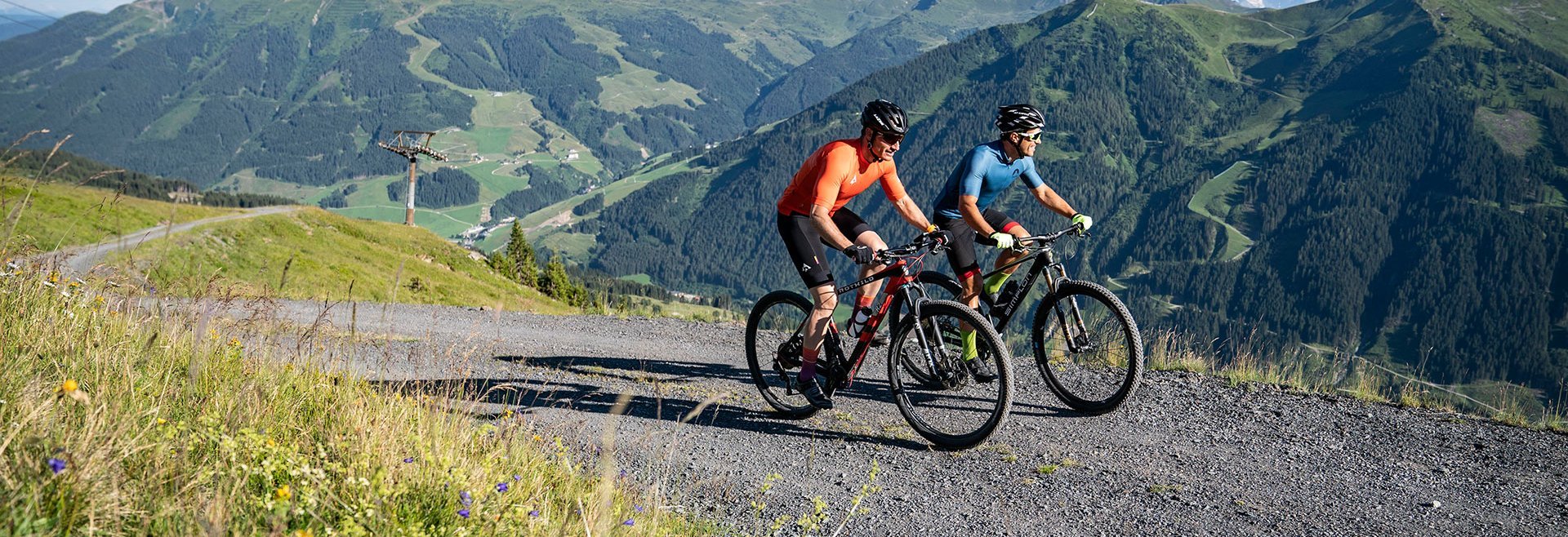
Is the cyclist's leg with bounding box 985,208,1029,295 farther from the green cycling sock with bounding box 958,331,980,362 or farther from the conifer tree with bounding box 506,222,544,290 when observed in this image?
the conifer tree with bounding box 506,222,544,290

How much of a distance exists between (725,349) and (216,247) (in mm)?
30300

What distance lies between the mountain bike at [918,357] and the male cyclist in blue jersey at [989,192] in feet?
2.61

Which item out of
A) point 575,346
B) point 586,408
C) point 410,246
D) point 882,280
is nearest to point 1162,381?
point 882,280

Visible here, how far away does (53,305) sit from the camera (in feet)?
17.5

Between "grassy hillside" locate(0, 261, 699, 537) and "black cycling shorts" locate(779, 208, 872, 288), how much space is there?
266 cm

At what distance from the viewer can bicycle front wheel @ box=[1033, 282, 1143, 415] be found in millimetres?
7941

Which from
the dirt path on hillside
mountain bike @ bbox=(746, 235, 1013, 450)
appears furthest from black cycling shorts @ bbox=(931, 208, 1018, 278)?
the dirt path on hillside

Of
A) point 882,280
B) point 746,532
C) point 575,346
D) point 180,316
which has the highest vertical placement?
point 882,280

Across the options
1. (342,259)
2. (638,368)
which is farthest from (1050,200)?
(342,259)

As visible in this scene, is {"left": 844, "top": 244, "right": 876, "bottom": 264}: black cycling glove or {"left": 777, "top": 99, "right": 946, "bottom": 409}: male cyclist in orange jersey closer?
{"left": 844, "top": 244, "right": 876, "bottom": 264}: black cycling glove

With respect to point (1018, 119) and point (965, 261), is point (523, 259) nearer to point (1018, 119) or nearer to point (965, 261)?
point (965, 261)

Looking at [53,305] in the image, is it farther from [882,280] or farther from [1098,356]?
[1098,356]

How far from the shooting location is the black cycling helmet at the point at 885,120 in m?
7.02

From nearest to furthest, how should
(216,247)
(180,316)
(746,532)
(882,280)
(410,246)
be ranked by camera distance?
1. (746,532)
2. (180,316)
3. (882,280)
4. (216,247)
5. (410,246)
